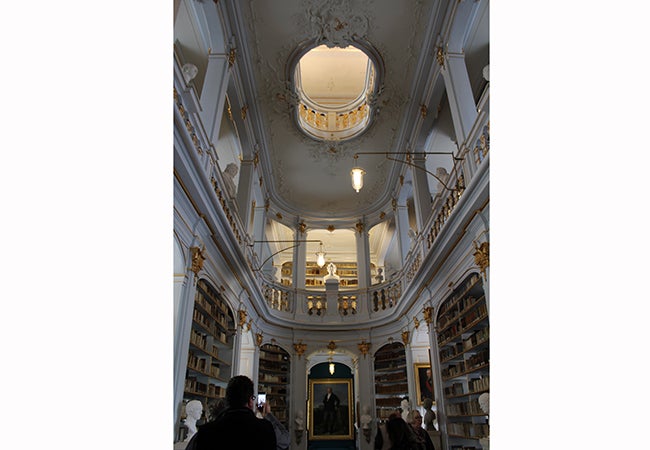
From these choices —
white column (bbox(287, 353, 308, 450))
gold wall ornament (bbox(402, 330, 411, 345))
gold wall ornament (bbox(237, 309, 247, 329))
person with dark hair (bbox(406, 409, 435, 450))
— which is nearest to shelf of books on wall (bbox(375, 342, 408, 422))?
gold wall ornament (bbox(402, 330, 411, 345))

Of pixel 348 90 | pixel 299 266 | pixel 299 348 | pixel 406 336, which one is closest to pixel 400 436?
pixel 406 336

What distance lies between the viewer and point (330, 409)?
11742 mm

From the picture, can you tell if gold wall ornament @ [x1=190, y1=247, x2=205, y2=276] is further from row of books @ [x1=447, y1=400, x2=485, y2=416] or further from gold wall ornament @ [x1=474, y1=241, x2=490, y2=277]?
row of books @ [x1=447, y1=400, x2=485, y2=416]

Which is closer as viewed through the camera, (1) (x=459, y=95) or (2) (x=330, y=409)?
(1) (x=459, y=95)

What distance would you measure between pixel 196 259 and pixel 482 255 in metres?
3.63

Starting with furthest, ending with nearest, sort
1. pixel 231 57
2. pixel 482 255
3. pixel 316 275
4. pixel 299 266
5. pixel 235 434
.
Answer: pixel 316 275 → pixel 299 266 → pixel 231 57 → pixel 482 255 → pixel 235 434

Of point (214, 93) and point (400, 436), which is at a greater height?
point (214, 93)

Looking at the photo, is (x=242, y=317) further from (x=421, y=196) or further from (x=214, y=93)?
(x=421, y=196)

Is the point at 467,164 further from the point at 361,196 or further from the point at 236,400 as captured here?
the point at 361,196

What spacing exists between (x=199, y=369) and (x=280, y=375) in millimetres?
4678

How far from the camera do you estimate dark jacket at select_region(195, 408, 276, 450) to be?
2.12m

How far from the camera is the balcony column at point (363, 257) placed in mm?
11266

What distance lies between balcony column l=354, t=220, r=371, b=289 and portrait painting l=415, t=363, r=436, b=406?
2788 mm

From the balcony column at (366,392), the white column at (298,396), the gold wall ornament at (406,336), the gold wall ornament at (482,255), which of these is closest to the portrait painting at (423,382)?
the gold wall ornament at (406,336)
